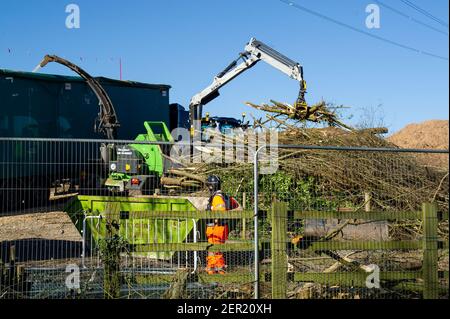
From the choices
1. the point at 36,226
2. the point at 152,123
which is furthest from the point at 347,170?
the point at 152,123

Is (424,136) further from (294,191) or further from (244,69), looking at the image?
(294,191)

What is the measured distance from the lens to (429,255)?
743 centimetres

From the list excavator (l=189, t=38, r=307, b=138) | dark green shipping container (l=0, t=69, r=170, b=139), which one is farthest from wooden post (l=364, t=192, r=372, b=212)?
dark green shipping container (l=0, t=69, r=170, b=139)

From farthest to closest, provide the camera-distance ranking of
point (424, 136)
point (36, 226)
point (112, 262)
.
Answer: point (424, 136), point (36, 226), point (112, 262)

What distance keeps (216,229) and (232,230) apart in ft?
1.19

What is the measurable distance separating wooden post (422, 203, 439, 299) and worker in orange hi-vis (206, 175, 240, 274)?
2617 millimetres

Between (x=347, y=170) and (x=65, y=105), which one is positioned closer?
(x=347, y=170)

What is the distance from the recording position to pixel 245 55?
21391 mm

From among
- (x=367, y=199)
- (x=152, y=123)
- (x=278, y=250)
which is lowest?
(x=278, y=250)

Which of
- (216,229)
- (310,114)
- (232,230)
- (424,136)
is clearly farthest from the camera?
(424,136)

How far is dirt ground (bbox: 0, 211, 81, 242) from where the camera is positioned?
9.04 m

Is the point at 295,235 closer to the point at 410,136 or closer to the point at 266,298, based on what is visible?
the point at 266,298

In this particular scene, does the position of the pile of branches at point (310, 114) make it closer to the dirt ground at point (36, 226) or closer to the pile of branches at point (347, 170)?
the pile of branches at point (347, 170)

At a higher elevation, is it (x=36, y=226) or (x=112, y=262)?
(x=36, y=226)
